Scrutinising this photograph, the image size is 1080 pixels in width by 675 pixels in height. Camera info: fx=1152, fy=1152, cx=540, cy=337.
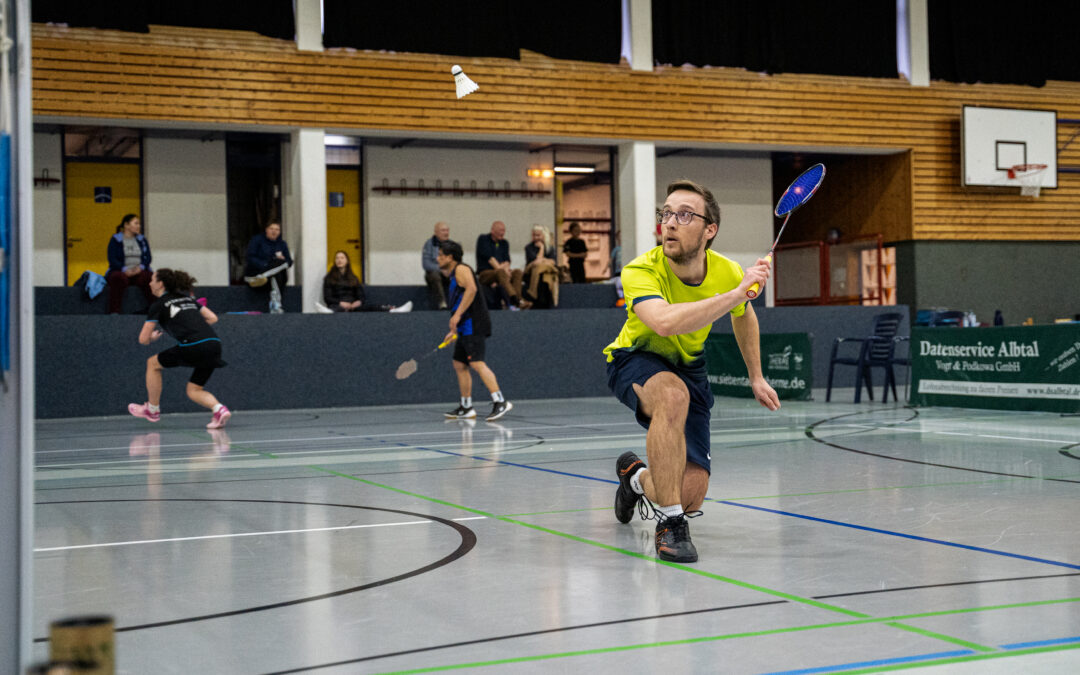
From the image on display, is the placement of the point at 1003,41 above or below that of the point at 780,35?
above

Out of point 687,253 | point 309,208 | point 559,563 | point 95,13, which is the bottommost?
point 559,563

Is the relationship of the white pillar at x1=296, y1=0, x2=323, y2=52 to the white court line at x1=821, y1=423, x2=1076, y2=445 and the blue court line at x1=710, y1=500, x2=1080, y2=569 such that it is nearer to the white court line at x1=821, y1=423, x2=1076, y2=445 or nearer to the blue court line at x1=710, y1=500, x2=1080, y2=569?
the white court line at x1=821, y1=423, x2=1076, y2=445

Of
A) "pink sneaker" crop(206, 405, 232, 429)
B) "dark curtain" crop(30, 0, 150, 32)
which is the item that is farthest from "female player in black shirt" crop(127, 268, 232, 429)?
"dark curtain" crop(30, 0, 150, 32)

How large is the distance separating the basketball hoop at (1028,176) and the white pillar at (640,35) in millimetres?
8052

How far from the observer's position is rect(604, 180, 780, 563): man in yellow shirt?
4773 mm

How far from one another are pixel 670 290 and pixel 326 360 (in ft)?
42.2

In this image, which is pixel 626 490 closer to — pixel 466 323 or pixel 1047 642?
pixel 1047 642

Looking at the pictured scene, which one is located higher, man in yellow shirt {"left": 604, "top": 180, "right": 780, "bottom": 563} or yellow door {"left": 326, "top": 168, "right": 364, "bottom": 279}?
yellow door {"left": 326, "top": 168, "right": 364, "bottom": 279}

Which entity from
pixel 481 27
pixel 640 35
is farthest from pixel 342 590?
pixel 640 35

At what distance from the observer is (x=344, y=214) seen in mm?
22312

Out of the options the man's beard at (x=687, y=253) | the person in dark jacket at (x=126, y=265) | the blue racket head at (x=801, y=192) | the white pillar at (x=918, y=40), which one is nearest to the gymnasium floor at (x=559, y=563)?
the man's beard at (x=687, y=253)

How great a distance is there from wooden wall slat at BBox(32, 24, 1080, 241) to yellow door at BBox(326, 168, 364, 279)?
291 cm

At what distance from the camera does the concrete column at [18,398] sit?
8.09ft

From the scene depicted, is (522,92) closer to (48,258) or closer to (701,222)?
(48,258)
